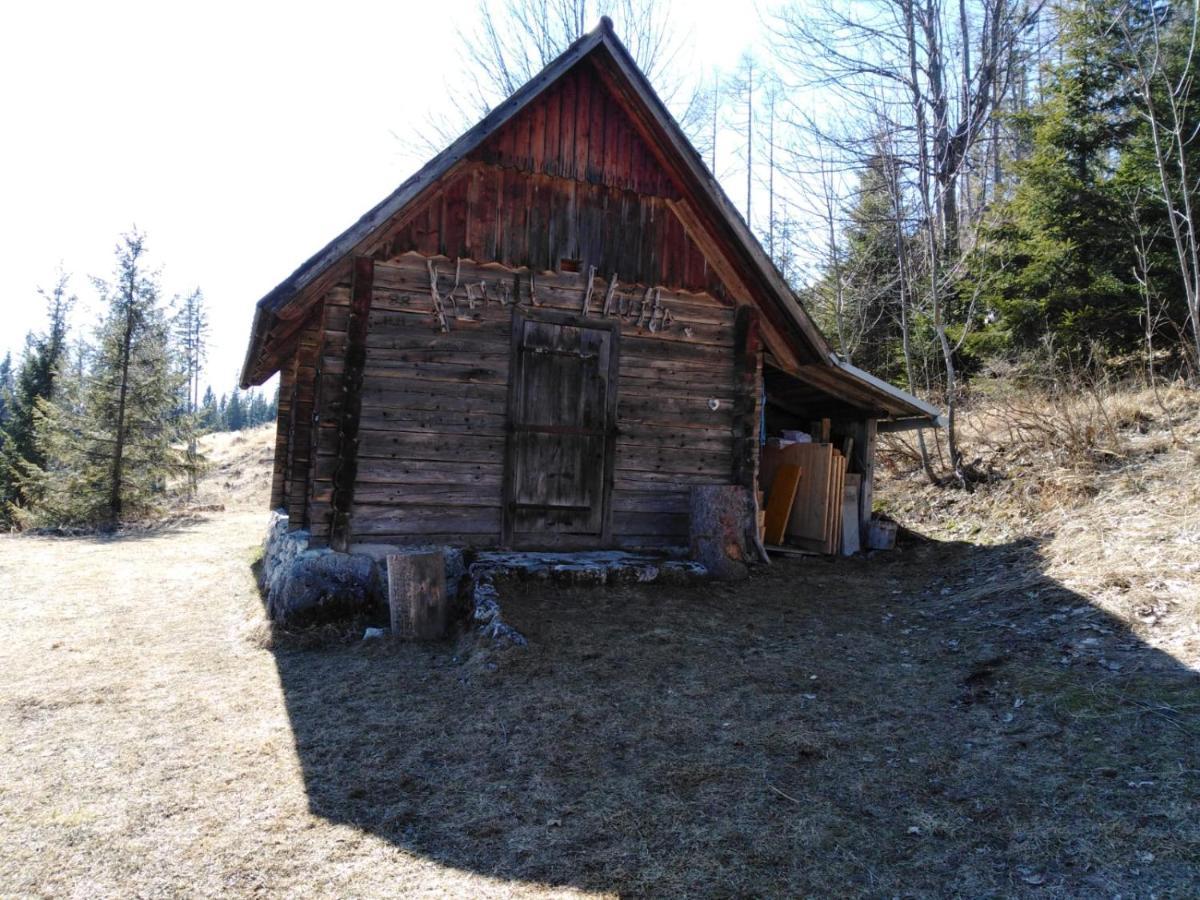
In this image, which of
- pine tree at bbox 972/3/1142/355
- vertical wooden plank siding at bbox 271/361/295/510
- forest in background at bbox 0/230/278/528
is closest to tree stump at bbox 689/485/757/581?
vertical wooden plank siding at bbox 271/361/295/510

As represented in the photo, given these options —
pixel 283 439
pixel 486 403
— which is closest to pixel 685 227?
pixel 486 403

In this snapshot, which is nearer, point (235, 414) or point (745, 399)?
point (745, 399)

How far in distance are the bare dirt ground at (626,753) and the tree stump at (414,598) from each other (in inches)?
13.1

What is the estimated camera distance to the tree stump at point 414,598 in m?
6.85

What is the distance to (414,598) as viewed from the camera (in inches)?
270

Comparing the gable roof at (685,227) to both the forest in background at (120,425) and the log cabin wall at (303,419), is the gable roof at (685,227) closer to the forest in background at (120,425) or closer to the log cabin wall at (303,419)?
the log cabin wall at (303,419)

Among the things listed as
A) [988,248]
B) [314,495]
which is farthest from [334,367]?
[988,248]

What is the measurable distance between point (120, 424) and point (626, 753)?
57.4ft

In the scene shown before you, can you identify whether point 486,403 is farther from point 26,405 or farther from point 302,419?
point 26,405

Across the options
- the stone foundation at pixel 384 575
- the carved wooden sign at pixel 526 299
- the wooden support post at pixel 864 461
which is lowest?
the stone foundation at pixel 384 575

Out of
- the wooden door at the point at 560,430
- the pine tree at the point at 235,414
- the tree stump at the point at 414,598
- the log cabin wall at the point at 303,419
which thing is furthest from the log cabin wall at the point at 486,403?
the pine tree at the point at 235,414

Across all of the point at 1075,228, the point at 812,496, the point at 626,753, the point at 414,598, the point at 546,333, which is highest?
the point at 1075,228

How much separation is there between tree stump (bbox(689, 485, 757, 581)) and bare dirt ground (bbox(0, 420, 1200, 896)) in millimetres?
803

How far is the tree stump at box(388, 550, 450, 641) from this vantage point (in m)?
6.85
